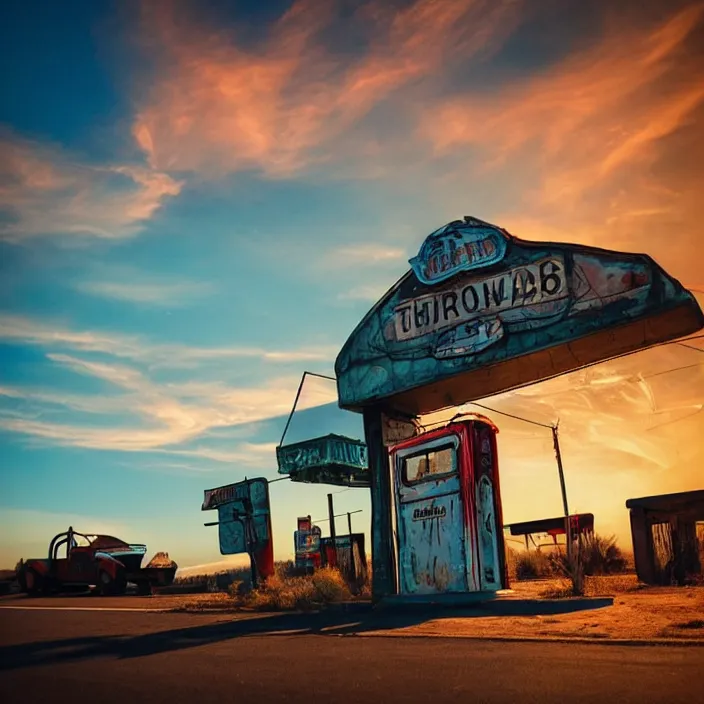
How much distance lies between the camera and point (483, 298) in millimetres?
13391

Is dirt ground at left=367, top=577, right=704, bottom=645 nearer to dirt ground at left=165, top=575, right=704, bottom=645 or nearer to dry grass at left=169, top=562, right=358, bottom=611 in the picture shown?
dirt ground at left=165, top=575, right=704, bottom=645

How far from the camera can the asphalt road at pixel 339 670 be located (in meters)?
4.80

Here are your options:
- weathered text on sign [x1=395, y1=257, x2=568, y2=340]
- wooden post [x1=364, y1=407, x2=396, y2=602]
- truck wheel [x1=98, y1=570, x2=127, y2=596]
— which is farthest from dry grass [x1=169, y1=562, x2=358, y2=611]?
truck wheel [x1=98, y1=570, x2=127, y2=596]

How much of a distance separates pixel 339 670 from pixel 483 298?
28.1 ft

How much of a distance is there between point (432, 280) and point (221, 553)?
1380cm

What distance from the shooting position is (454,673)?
554cm

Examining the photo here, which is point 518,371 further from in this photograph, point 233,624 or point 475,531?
point 233,624

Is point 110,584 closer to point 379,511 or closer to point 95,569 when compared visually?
point 95,569

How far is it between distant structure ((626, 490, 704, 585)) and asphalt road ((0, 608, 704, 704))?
7712 millimetres

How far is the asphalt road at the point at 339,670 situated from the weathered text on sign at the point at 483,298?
630 cm

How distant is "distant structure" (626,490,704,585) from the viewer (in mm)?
14289

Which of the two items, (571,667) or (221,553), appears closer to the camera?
(571,667)

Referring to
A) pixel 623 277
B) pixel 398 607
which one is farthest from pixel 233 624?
pixel 623 277

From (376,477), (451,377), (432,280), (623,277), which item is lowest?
(376,477)
